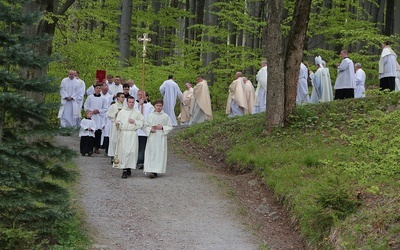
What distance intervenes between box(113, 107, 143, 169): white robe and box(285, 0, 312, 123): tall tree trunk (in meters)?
4.03

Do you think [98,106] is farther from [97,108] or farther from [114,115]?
[114,115]

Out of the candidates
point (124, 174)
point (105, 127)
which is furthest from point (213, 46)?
point (124, 174)

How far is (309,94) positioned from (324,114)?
27.6ft

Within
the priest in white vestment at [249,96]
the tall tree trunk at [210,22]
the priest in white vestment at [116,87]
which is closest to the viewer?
the priest in white vestment at [116,87]

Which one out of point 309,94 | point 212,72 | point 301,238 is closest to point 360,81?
point 309,94

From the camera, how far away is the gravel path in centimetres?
1027

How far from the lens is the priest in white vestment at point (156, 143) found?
573 inches

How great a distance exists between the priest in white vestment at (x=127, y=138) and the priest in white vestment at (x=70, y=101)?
16.9 ft

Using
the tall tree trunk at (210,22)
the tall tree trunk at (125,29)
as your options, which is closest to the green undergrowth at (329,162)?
the tall tree trunk at (125,29)

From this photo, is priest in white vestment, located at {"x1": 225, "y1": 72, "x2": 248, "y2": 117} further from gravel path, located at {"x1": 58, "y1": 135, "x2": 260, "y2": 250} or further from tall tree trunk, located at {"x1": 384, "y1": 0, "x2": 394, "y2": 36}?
tall tree trunk, located at {"x1": 384, "y1": 0, "x2": 394, "y2": 36}

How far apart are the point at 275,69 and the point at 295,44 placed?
865 mm

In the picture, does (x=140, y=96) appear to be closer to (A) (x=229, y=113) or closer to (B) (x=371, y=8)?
(A) (x=229, y=113)

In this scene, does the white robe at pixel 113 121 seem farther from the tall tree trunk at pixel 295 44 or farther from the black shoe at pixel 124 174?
the tall tree trunk at pixel 295 44

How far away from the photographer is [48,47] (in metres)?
18.5
